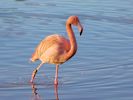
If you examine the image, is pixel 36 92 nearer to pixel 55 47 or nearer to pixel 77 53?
pixel 55 47

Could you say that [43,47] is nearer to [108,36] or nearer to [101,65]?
[101,65]

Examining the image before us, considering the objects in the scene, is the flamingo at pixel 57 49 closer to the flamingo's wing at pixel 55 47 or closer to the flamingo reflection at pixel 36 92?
the flamingo's wing at pixel 55 47

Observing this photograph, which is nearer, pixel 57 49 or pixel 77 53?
pixel 57 49

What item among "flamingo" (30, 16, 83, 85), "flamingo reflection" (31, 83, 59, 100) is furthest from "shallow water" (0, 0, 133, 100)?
"flamingo" (30, 16, 83, 85)

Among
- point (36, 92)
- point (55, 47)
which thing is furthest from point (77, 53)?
point (36, 92)

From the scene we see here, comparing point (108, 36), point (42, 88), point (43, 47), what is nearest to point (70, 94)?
point (42, 88)

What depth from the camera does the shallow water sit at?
988 cm

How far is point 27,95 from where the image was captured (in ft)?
31.3

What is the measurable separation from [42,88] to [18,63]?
1.63 meters

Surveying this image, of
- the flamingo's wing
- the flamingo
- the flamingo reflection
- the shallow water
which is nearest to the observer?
the flamingo reflection

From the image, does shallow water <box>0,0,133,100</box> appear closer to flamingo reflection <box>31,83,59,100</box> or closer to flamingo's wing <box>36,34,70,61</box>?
flamingo reflection <box>31,83,59,100</box>

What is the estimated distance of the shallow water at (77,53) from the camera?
389 inches

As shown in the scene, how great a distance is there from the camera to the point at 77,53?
41.4ft

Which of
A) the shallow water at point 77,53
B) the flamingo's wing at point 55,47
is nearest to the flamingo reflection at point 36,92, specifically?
the shallow water at point 77,53
